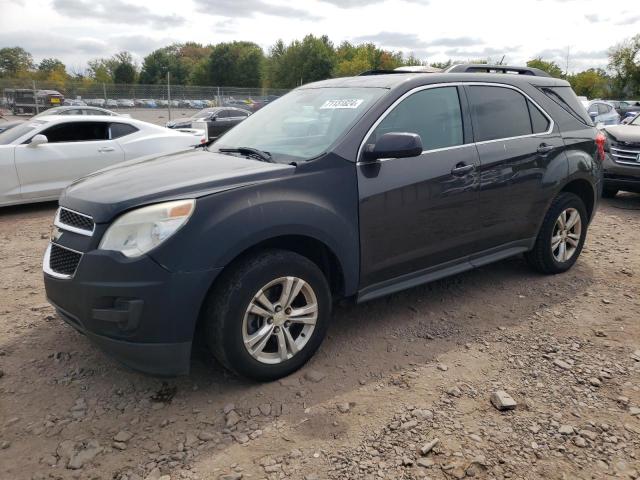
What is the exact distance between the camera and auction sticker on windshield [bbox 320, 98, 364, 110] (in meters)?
3.64

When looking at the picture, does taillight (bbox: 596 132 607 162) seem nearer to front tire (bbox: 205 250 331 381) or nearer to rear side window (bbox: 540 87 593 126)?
rear side window (bbox: 540 87 593 126)

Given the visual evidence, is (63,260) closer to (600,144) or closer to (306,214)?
(306,214)

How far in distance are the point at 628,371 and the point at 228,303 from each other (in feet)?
8.13

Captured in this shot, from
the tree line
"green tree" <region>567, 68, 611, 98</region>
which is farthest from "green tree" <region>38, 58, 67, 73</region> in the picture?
"green tree" <region>567, 68, 611, 98</region>

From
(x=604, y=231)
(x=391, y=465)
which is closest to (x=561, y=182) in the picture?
(x=604, y=231)

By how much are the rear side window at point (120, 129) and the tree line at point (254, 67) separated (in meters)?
57.5

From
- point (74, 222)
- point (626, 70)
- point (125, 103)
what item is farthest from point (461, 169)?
point (626, 70)

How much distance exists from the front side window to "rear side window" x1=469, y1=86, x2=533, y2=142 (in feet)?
0.62

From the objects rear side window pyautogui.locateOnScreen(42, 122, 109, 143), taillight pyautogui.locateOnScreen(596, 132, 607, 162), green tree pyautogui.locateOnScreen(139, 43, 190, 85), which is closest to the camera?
taillight pyautogui.locateOnScreen(596, 132, 607, 162)

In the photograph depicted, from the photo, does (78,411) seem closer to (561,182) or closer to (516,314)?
(516,314)

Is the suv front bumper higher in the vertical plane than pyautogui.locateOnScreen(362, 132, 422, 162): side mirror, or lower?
lower

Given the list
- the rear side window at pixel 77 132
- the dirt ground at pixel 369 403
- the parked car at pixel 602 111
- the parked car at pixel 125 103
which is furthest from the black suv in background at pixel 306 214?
the parked car at pixel 125 103

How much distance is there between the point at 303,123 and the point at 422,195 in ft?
3.23

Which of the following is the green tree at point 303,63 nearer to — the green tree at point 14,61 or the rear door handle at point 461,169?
the green tree at point 14,61
